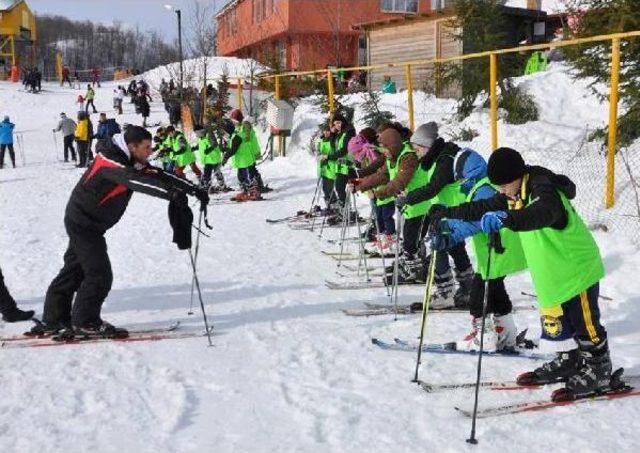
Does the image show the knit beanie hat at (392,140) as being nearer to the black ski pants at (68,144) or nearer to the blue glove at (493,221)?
the blue glove at (493,221)

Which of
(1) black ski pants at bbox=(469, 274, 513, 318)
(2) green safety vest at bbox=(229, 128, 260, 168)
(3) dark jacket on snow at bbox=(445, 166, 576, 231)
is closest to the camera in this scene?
(3) dark jacket on snow at bbox=(445, 166, 576, 231)

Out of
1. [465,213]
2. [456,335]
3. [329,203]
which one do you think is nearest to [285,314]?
[456,335]

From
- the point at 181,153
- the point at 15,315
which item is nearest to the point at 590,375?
the point at 15,315

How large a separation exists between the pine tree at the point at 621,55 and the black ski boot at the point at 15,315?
7.04 meters

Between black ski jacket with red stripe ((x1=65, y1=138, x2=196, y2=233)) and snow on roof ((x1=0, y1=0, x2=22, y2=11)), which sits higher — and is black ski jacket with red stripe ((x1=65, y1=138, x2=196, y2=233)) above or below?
below

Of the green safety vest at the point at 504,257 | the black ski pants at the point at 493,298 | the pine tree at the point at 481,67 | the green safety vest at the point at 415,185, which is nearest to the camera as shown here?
the green safety vest at the point at 504,257

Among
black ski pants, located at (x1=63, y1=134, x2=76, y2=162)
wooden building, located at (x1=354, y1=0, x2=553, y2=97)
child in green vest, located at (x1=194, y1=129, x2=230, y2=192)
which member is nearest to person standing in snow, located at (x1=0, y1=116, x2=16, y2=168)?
black ski pants, located at (x1=63, y1=134, x2=76, y2=162)

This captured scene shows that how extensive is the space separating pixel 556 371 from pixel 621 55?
566cm

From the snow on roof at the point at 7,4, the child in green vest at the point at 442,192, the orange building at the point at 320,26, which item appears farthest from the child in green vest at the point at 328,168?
the snow on roof at the point at 7,4

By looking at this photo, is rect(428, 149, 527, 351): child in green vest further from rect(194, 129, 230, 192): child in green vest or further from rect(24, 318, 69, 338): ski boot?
rect(194, 129, 230, 192): child in green vest

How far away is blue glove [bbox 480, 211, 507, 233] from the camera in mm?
3596

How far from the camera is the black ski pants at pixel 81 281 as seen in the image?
16.7 feet

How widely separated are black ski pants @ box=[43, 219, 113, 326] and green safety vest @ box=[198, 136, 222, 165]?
9.51 meters

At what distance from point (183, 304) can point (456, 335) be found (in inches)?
102
